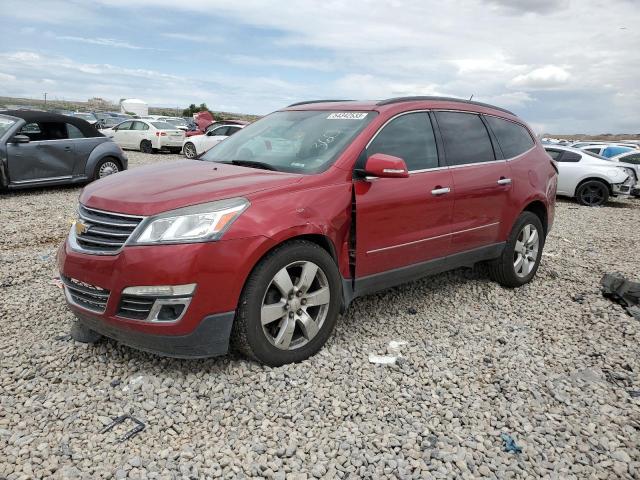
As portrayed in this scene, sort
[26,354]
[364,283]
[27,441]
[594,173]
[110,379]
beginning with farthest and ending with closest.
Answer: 1. [594,173]
2. [364,283]
3. [26,354]
4. [110,379]
5. [27,441]

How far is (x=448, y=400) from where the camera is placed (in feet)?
10.8

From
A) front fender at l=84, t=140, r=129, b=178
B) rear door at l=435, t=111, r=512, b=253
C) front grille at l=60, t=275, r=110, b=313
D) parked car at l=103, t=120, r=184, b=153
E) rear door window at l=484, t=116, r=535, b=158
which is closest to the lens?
front grille at l=60, t=275, r=110, b=313

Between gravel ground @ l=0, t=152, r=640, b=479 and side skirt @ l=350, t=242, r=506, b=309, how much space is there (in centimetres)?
40

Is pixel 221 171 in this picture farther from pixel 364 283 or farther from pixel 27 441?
pixel 27 441

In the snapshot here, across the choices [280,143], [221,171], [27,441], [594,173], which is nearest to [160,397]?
[27,441]

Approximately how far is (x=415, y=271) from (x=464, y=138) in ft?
4.40

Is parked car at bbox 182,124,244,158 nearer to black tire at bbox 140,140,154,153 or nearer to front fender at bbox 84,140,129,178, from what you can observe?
black tire at bbox 140,140,154,153

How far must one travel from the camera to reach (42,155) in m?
10.0

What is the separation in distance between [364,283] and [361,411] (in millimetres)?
1075

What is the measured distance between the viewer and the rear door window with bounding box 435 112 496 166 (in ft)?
14.9

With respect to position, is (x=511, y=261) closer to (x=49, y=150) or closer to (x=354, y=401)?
(x=354, y=401)

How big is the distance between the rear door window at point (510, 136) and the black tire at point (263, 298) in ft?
8.39

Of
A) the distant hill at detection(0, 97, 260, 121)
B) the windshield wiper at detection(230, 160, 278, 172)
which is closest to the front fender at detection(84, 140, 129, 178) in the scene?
the windshield wiper at detection(230, 160, 278, 172)

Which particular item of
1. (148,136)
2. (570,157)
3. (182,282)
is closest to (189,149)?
(148,136)
